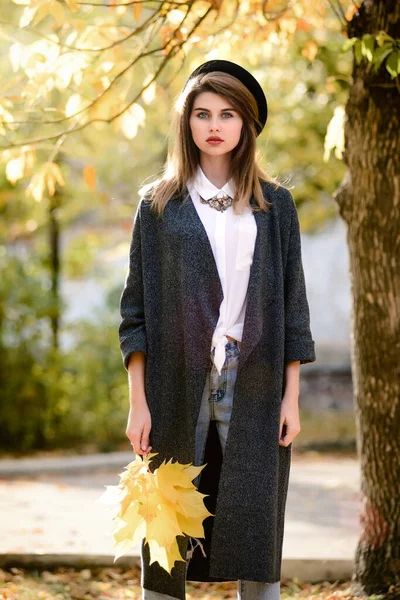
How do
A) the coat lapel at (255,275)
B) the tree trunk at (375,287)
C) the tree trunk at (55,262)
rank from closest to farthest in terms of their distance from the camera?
1. the coat lapel at (255,275)
2. the tree trunk at (375,287)
3. the tree trunk at (55,262)

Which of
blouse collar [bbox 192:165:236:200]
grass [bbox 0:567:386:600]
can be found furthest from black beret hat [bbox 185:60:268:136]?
grass [bbox 0:567:386:600]

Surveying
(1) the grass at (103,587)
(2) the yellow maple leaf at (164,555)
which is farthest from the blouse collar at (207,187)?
(1) the grass at (103,587)

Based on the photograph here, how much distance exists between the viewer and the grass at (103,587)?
3.68 metres

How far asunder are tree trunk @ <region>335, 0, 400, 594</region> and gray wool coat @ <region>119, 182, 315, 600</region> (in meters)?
0.82

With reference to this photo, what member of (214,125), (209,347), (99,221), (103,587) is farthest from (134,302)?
(99,221)

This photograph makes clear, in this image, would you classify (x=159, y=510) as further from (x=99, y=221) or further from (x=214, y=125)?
(x=99, y=221)

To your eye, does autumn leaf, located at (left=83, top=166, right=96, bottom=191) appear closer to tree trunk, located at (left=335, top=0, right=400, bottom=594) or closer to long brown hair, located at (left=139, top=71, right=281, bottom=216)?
long brown hair, located at (left=139, top=71, right=281, bottom=216)

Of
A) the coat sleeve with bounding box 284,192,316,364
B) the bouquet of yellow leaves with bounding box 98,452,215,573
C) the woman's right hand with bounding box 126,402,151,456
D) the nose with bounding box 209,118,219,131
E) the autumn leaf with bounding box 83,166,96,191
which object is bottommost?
the bouquet of yellow leaves with bounding box 98,452,215,573

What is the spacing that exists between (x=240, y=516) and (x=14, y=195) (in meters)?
7.42

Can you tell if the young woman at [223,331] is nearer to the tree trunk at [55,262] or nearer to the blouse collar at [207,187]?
the blouse collar at [207,187]

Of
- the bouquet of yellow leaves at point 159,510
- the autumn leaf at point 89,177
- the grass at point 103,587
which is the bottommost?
the grass at point 103,587

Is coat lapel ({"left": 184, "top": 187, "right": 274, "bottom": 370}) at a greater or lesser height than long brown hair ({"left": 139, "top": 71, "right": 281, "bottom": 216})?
lesser

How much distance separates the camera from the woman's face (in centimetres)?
277

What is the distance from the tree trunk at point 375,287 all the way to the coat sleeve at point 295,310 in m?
0.79
